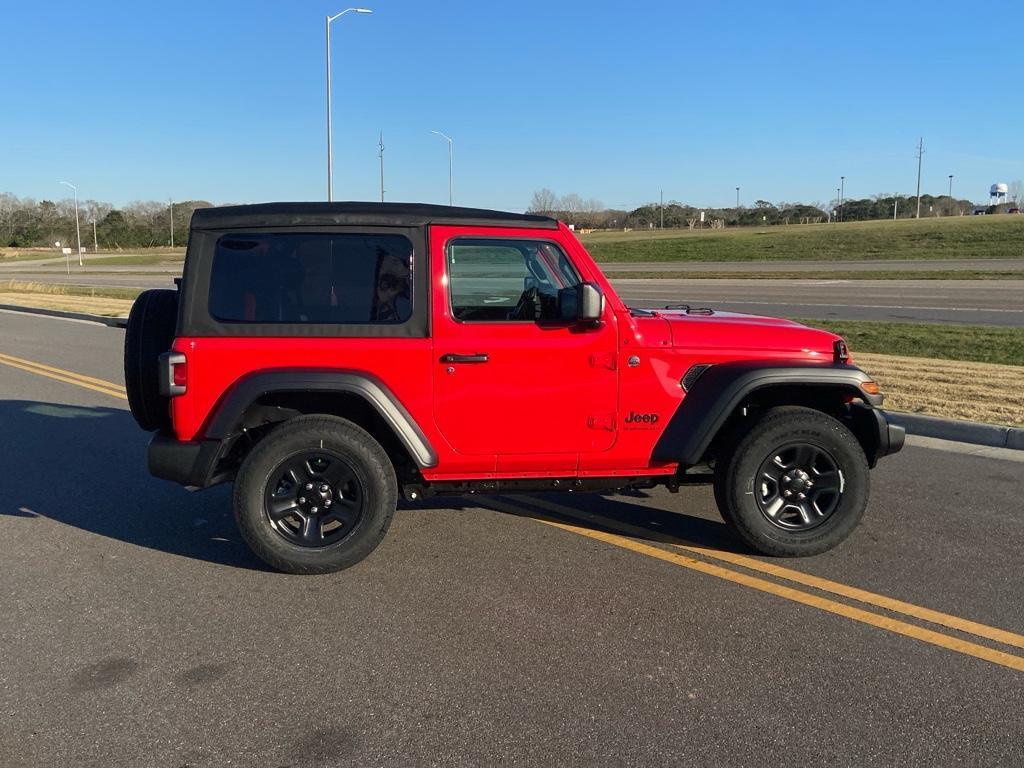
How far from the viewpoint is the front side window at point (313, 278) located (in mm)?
4504

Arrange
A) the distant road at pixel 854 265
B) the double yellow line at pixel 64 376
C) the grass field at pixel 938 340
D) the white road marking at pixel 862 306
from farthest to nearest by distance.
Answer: the distant road at pixel 854 265 < the white road marking at pixel 862 306 < the grass field at pixel 938 340 < the double yellow line at pixel 64 376

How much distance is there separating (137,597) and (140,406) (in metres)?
1.13

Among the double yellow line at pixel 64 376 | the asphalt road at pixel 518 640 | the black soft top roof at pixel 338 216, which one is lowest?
the asphalt road at pixel 518 640

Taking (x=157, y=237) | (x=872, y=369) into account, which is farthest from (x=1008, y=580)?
(x=157, y=237)

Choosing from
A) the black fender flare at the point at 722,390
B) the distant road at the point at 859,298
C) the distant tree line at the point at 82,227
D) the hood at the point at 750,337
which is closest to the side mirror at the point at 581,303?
the hood at the point at 750,337

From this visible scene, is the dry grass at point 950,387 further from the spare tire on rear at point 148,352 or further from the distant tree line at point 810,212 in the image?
the distant tree line at point 810,212

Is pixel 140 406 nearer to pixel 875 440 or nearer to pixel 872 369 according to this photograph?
pixel 875 440

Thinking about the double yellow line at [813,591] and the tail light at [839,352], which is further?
the tail light at [839,352]

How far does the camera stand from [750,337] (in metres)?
4.77

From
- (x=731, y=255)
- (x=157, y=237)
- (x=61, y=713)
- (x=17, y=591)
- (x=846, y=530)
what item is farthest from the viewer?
(x=157, y=237)

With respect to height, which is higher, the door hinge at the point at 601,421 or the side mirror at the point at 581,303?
the side mirror at the point at 581,303

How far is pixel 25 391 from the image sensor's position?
1054cm

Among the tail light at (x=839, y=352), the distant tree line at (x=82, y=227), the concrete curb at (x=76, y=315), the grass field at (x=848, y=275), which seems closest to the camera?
the tail light at (x=839, y=352)

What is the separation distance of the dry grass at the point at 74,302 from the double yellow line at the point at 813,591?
1789 centimetres
